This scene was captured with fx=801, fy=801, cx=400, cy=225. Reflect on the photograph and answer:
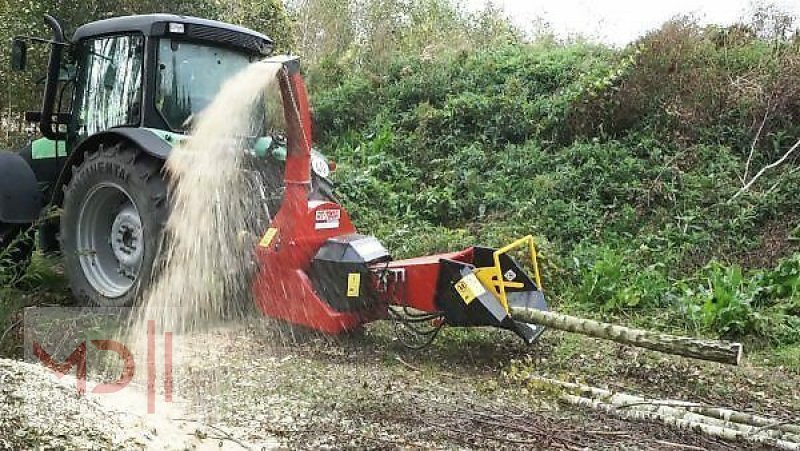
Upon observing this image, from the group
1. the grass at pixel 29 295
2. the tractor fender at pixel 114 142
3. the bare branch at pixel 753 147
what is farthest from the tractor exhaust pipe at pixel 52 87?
the bare branch at pixel 753 147

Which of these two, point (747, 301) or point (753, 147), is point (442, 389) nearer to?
point (747, 301)

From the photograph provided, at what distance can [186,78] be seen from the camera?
5.51 m

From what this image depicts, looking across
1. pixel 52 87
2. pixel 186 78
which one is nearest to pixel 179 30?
pixel 186 78

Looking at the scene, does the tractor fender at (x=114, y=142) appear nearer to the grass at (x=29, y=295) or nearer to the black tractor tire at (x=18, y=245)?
the black tractor tire at (x=18, y=245)

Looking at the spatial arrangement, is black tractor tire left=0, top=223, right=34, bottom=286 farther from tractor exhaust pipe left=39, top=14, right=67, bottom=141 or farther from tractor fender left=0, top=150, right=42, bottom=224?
tractor exhaust pipe left=39, top=14, right=67, bottom=141

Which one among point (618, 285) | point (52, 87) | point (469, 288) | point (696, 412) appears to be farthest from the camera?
point (618, 285)

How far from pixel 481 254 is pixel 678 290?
2.34m

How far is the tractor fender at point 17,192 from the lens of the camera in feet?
18.3

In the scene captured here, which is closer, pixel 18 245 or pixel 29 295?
pixel 29 295

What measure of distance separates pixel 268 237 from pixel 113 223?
1221 millimetres

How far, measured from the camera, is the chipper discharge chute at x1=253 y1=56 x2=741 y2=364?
4621 millimetres

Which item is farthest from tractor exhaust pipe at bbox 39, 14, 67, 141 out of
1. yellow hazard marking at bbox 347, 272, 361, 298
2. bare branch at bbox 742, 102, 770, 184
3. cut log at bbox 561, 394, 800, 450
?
bare branch at bbox 742, 102, 770, 184

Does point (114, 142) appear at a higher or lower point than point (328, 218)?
higher

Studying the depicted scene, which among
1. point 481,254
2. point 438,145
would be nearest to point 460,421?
point 481,254
